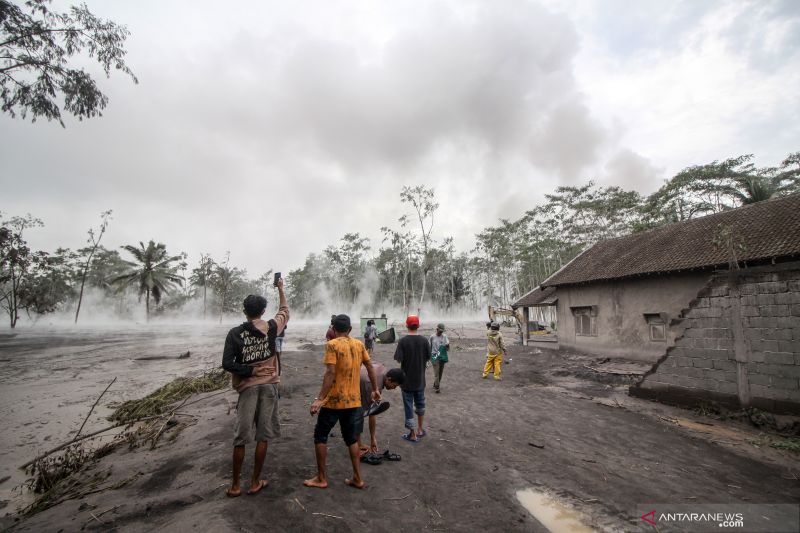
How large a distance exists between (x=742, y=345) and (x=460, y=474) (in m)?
6.44

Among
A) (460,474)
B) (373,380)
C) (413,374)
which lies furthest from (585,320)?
(373,380)

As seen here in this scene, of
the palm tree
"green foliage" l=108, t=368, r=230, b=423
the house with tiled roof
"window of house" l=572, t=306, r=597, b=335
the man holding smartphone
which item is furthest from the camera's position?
the palm tree

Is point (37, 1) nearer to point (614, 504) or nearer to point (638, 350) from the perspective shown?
point (614, 504)

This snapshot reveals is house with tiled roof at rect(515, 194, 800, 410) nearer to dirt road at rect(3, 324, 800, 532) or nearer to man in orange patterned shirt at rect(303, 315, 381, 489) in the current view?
dirt road at rect(3, 324, 800, 532)

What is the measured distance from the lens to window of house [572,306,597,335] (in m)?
15.0

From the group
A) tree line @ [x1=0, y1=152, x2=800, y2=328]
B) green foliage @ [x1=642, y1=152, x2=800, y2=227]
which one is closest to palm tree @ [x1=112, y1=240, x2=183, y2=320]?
tree line @ [x1=0, y1=152, x2=800, y2=328]

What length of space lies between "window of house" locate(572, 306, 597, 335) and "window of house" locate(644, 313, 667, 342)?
224 centimetres

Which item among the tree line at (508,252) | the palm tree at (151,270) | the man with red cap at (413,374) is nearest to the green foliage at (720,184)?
the tree line at (508,252)

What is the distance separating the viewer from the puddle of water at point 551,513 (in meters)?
3.37

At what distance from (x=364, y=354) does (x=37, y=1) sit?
12982 mm

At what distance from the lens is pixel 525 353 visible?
17.1m

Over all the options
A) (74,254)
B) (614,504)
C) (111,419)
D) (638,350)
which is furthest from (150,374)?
(74,254)

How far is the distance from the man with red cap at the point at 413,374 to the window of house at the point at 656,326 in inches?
446

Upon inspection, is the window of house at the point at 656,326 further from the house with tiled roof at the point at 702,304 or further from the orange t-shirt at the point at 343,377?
the orange t-shirt at the point at 343,377
